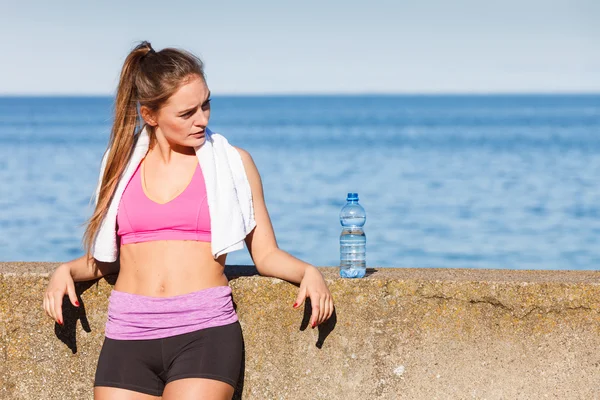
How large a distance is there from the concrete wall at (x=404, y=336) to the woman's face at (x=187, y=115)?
0.67 m

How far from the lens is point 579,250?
19.7m

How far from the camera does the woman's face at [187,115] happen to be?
3.89m

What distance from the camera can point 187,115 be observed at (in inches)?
155

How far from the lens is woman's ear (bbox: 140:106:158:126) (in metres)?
4.03

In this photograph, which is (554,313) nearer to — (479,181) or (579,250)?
(579,250)

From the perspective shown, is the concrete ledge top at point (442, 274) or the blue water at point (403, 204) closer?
the concrete ledge top at point (442, 274)

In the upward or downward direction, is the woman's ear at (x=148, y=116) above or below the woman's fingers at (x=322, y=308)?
above

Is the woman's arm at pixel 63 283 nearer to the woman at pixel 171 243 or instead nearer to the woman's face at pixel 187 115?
the woman at pixel 171 243

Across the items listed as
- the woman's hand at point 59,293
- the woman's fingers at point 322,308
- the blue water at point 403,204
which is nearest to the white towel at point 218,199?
the woman's hand at point 59,293

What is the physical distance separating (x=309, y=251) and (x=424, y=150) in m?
35.2

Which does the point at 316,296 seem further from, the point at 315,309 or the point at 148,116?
the point at 148,116

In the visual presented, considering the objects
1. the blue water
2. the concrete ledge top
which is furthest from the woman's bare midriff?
the blue water

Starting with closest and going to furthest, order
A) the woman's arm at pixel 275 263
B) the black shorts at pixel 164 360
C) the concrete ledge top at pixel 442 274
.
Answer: the black shorts at pixel 164 360 → the woman's arm at pixel 275 263 → the concrete ledge top at pixel 442 274

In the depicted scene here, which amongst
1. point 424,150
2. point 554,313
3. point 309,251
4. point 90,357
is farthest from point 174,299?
point 424,150
